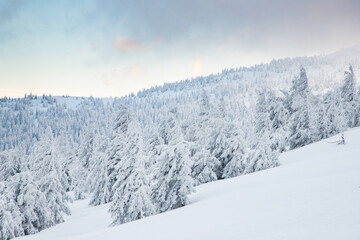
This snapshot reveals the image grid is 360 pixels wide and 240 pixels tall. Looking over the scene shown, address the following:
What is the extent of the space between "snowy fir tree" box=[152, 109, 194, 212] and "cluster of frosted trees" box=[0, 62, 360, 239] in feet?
0.26

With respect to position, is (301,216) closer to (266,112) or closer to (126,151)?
(126,151)

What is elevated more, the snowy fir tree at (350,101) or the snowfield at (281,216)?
the snowy fir tree at (350,101)

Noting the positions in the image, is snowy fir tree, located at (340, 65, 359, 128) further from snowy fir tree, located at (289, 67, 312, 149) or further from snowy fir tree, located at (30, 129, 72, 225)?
snowy fir tree, located at (30, 129, 72, 225)

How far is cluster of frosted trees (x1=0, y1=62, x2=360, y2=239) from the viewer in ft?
64.6

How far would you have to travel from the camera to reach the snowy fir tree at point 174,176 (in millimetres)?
18281

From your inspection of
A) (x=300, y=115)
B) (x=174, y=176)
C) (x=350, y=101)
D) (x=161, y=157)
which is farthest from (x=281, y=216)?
(x=350, y=101)

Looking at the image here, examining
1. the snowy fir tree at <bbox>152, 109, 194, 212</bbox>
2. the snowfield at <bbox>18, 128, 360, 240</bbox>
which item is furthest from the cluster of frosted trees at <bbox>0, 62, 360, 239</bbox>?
the snowfield at <bbox>18, 128, 360, 240</bbox>

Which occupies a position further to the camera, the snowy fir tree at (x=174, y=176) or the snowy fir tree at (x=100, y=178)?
the snowy fir tree at (x=100, y=178)

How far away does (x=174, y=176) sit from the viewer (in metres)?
18.9

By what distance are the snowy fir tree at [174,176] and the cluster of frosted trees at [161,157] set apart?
8cm

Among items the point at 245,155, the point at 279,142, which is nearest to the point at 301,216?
the point at 245,155

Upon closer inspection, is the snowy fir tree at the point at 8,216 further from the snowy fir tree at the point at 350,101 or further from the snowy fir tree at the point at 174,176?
the snowy fir tree at the point at 350,101

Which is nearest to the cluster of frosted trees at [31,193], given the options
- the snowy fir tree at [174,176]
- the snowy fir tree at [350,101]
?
the snowy fir tree at [174,176]

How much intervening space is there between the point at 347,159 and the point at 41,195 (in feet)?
95.3
